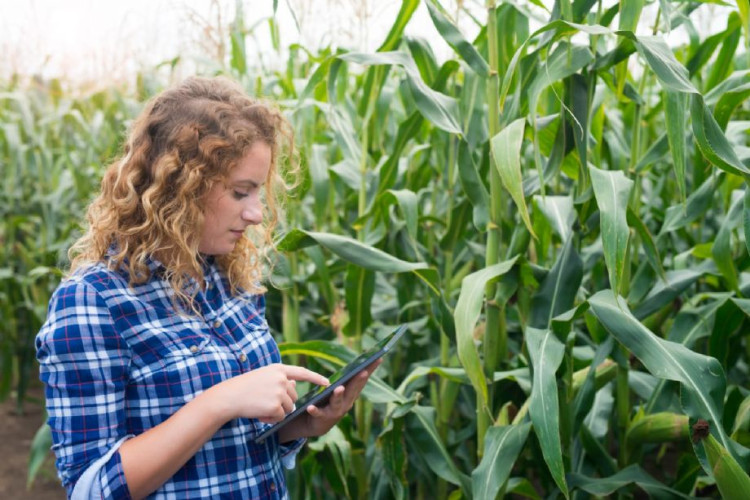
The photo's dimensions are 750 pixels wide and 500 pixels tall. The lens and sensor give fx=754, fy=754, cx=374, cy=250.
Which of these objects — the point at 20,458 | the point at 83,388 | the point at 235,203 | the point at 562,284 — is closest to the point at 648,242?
the point at 562,284

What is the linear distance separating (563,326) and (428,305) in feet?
3.03

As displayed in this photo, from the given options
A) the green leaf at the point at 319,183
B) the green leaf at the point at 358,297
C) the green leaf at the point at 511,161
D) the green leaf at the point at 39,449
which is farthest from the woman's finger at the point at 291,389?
the green leaf at the point at 39,449

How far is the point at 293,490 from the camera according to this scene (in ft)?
7.01

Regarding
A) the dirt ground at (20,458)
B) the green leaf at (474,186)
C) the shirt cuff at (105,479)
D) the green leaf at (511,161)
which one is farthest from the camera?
the dirt ground at (20,458)

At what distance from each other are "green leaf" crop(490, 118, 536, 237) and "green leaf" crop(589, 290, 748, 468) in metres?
0.25

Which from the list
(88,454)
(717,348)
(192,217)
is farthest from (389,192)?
(88,454)

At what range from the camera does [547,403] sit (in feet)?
4.54

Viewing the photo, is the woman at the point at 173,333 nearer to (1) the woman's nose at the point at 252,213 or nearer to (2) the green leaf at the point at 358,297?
(1) the woman's nose at the point at 252,213

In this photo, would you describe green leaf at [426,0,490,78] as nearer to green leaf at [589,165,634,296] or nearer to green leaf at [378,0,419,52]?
green leaf at [378,0,419,52]

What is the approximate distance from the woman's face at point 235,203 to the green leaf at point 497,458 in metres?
0.72

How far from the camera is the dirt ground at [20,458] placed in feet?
9.67

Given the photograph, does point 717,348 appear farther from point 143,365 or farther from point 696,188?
point 143,365

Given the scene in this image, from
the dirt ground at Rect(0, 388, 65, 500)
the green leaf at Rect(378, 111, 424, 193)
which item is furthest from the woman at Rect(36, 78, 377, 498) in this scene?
the dirt ground at Rect(0, 388, 65, 500)

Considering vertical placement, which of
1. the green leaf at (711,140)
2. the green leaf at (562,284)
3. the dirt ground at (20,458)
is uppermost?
the green leaf at (711,140)
